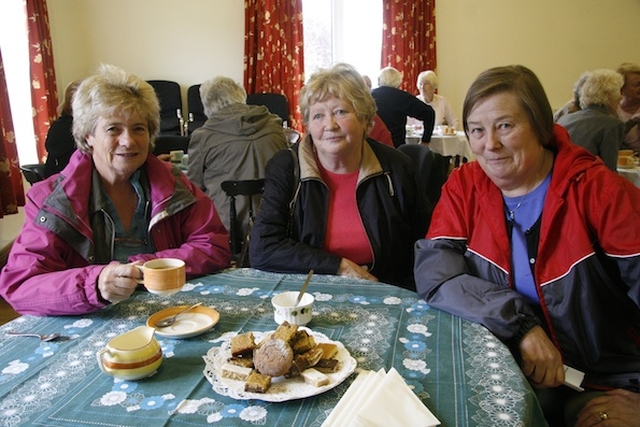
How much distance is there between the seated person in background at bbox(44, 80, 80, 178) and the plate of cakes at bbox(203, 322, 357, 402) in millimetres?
2546

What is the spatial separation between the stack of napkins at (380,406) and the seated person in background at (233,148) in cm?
240

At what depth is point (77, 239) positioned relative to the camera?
150 centimetres

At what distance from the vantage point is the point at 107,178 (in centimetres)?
168

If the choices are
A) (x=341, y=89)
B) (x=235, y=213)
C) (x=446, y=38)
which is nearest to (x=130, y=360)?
(x=341, y=89)

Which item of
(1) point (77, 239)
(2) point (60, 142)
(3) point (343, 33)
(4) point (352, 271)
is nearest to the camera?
(1) point (77, 239)

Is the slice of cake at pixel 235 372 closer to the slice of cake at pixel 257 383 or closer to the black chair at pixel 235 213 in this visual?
the slice of cake at pixel 257 383

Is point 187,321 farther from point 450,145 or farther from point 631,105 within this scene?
point 450,145

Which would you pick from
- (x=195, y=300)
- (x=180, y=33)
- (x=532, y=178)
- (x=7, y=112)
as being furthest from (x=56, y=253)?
(x=180, y=33)

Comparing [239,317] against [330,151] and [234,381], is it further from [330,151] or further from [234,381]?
[330,151]

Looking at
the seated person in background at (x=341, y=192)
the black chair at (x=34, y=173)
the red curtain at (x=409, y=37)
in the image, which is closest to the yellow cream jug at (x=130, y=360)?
the seated person in background at (x=341, y=192)

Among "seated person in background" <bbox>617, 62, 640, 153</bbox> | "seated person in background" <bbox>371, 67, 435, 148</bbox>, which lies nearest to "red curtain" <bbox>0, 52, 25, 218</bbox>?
"seated person in background" <bbox>371, 67, 435, 148</bbox>

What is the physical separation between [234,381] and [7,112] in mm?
4105

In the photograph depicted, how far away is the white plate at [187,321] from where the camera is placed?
3.90ft

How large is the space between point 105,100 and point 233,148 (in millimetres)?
1620
